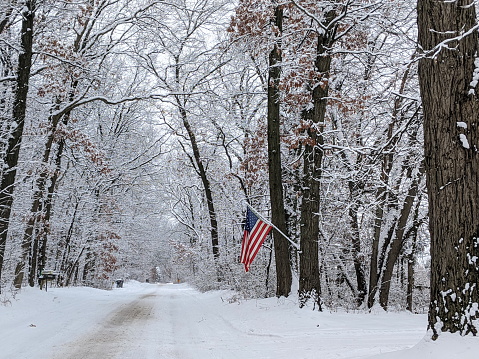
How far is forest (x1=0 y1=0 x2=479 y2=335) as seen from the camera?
13.4 feet

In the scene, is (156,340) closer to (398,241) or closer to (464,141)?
(464,141)

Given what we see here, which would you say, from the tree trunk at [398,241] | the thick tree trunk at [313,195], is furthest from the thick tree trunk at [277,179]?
the tree trunk at [398,241]

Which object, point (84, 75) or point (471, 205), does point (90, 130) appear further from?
point (471, 205)

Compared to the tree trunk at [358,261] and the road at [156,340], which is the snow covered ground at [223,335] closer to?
the road at [156,340]

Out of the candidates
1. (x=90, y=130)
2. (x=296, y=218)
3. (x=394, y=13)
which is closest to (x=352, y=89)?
(x=394, y=13)

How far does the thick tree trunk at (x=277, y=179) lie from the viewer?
1073 cm

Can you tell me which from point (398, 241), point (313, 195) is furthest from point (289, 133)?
point (398, 241)

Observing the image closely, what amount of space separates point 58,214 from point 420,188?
18739 mm

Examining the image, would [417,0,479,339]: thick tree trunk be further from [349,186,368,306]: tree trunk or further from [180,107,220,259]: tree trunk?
[180,107,220,259]: tree trunk

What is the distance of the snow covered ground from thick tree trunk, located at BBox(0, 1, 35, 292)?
219cm

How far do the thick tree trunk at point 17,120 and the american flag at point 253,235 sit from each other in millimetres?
5954

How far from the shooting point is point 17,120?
11.1m

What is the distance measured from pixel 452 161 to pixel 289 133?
27.9 ft

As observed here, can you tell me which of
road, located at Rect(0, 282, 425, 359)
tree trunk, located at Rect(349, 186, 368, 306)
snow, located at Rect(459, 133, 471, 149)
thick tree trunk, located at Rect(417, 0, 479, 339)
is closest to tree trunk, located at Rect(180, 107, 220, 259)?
tree trunk, located at Rect(349, 186, 368, 306)
